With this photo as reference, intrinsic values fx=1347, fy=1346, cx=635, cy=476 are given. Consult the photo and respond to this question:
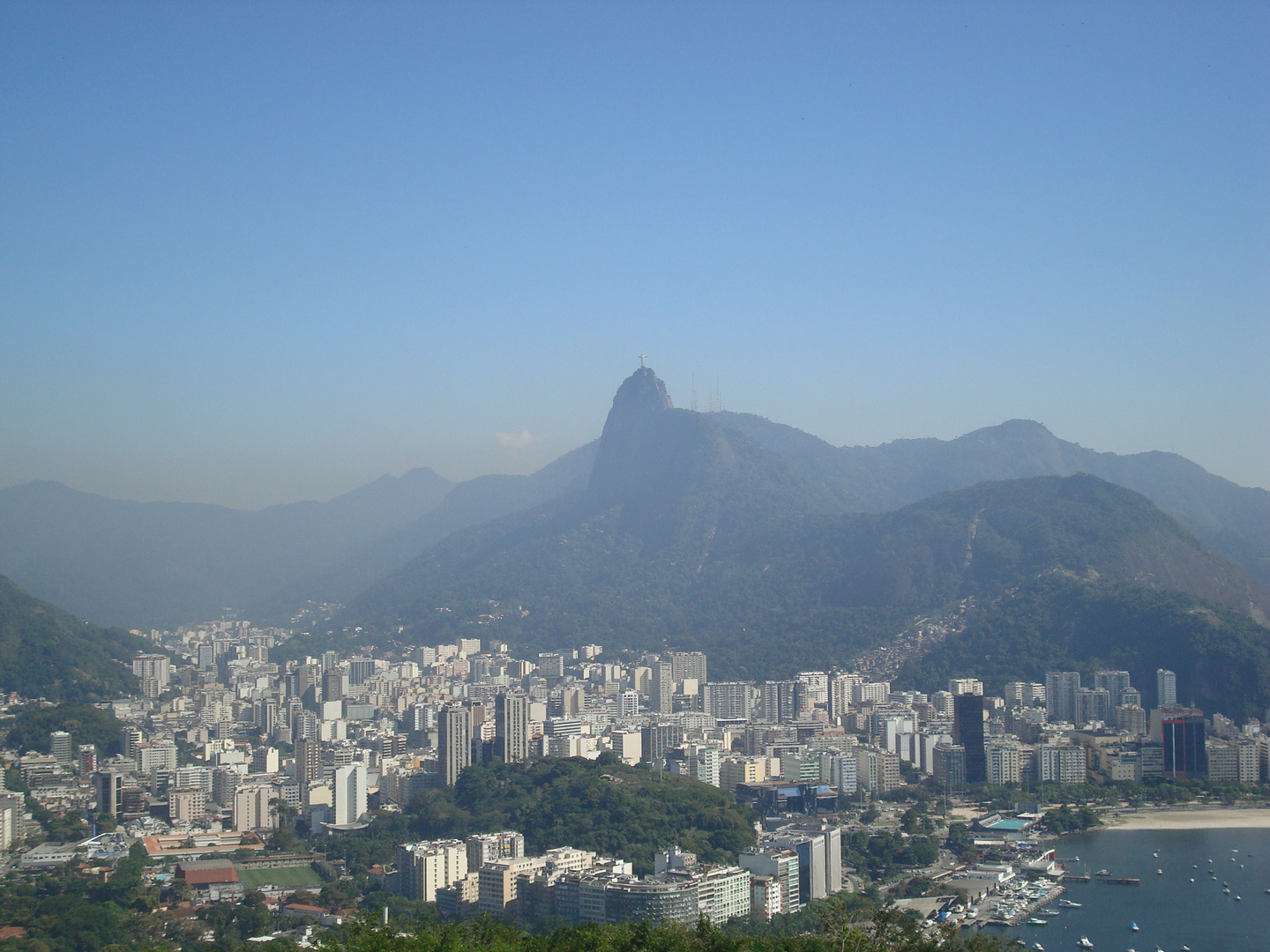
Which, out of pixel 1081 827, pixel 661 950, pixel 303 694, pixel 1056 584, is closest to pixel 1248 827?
pixel 1081 827

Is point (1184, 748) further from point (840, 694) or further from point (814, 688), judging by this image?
point (814, 688)

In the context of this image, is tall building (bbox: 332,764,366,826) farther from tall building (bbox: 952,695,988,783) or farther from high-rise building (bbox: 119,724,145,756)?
tall building (bbox: 952,695,988,783)

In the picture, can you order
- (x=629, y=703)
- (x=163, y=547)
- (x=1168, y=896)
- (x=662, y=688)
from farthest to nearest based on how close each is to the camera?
(x=163, y=547) < (x=662, y=688) < (x=629, y=703) < (x=1168, y=896)

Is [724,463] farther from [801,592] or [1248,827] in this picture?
[1248,827]

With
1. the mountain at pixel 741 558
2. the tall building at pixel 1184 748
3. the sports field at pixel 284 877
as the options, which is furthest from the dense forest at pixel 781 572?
the sports field at pixel 284 877

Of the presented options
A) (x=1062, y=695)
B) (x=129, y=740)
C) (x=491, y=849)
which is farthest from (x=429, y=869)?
(x=1062, y=695)

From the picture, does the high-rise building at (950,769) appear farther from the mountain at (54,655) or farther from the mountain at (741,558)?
the mountain at (54,655)
